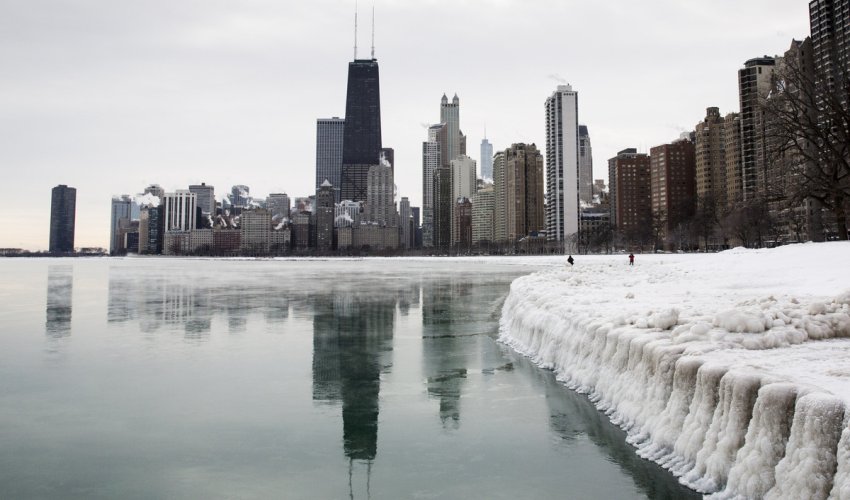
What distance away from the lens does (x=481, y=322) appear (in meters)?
23.8

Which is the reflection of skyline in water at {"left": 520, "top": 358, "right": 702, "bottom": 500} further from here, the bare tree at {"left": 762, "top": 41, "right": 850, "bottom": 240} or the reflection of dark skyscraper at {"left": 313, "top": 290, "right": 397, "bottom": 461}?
the bare tree at {"left": 762, "top": 41, "right": 850, "bottom": 240}

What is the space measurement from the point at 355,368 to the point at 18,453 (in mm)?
7597

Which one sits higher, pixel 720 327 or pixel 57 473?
pixel 720 327

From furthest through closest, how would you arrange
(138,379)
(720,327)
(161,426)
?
1. (138,379)
2. (720,327)
3. (161,426)

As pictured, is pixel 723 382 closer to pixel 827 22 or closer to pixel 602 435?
pixel 602 435

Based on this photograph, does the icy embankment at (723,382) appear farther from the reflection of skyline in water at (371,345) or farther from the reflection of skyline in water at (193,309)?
the reflection of skyline in water at (193,309)

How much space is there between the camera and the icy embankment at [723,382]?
611cm

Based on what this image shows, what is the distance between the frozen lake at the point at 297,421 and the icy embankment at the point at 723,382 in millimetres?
526

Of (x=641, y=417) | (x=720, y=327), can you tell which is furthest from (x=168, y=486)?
(x=720, y=327)

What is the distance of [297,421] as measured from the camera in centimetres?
1016

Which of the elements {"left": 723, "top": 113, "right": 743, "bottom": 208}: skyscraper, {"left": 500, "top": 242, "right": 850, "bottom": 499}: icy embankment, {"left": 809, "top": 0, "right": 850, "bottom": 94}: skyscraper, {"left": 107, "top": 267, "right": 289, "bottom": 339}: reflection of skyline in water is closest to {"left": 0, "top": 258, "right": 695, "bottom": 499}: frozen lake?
{"left": 500, "top": 242, "right": 850, "bottom": 499}: icy embankment

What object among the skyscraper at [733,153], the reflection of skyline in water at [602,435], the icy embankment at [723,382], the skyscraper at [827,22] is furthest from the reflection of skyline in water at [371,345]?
the skyscraper at [733,153]

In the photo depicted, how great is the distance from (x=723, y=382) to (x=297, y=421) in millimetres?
6912

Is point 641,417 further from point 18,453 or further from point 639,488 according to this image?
point 18,453
